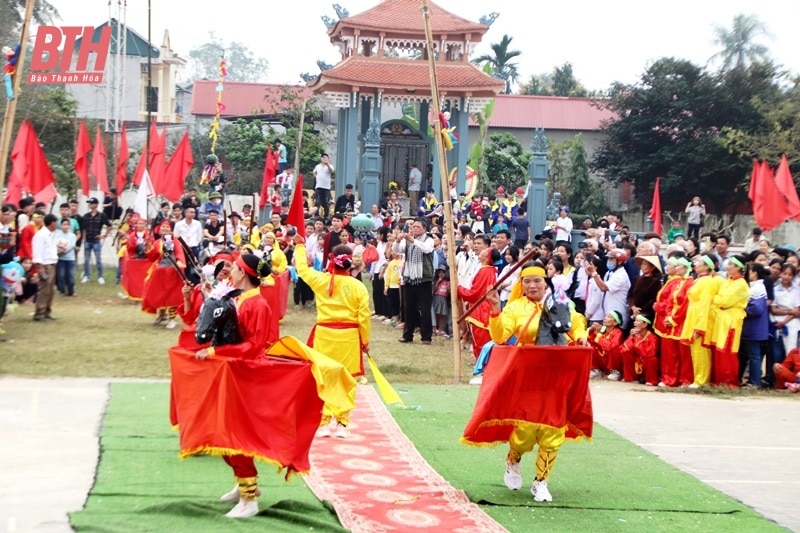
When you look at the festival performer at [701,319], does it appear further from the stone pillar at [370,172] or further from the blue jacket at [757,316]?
the stone pillar at [370,172]

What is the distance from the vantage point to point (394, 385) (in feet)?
41.6

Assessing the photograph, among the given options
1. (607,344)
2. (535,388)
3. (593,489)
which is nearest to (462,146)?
(607,344)

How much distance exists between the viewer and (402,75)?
29.8m

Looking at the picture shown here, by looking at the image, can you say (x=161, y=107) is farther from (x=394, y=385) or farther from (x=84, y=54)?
(x=394, y=385)

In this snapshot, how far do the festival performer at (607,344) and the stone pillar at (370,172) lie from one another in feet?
46.0

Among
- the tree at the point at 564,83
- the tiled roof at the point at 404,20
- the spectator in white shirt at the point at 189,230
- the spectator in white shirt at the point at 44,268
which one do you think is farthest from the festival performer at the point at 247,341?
the tree at the point at 564,83

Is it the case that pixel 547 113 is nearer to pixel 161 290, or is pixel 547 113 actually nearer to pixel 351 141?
pixel 351 141

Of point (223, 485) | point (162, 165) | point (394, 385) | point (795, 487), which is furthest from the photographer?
point (162, 165)

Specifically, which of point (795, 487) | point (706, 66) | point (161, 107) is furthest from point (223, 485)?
point (161, 107)

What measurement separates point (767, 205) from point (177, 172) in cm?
1221

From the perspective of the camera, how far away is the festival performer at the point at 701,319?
12992 mm

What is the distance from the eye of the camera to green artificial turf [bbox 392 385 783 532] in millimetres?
7199

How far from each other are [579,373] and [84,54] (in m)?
27.7
